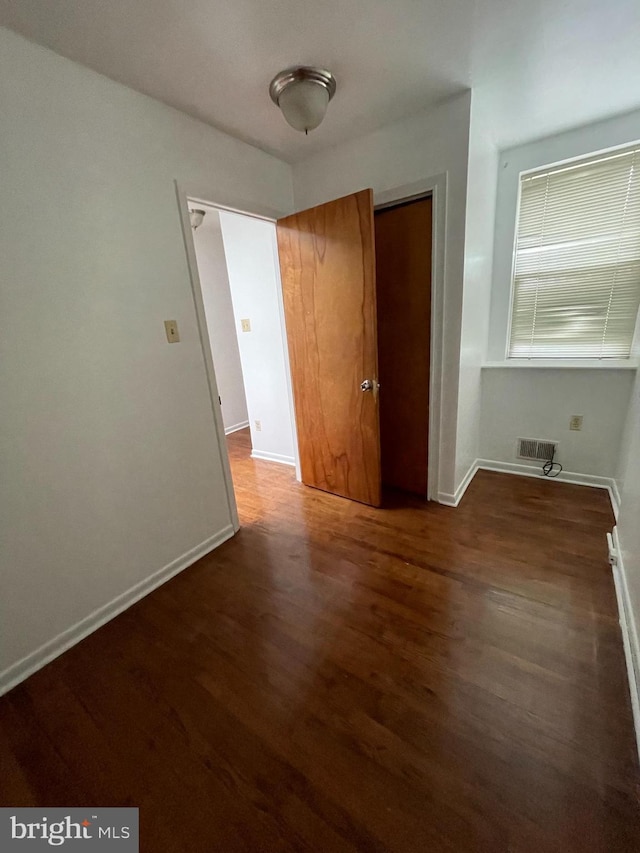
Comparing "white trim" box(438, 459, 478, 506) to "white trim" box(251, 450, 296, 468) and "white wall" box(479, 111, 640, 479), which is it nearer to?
"white wall" box(479, 111, 640, 479)

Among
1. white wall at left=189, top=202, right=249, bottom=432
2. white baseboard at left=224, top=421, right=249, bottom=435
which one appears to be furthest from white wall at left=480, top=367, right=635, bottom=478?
white baseboard at left=224, top=421, right=249, bottom=435

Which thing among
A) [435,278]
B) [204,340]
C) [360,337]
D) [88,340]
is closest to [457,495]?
[360,337]

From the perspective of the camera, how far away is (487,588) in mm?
1620

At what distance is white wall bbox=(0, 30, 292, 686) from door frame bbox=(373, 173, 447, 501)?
3.37ft

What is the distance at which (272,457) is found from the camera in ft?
11.1

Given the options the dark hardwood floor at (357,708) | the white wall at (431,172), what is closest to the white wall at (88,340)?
the dark hardwood floor at (357,708)

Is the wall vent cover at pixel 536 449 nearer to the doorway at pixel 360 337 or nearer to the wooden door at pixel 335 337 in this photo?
the doorway at pixel 360 337

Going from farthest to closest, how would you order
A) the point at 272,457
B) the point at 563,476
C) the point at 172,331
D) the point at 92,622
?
1. the point at 272,457
2. the point at 563,476
3. the point at 172,331
4. the point at 92,622

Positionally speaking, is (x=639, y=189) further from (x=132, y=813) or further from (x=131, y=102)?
(x=132, y=813)

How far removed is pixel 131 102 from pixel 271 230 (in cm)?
124

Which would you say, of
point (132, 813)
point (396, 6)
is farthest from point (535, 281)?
point (132, 813)

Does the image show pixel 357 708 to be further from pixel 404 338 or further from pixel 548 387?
pixel 548 387

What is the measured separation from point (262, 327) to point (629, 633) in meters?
2.94

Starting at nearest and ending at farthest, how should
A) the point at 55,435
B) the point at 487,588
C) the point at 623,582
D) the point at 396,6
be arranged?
the point at 396,6 < the point at 55,435 < the point at 623,582 < the point at 487,588
